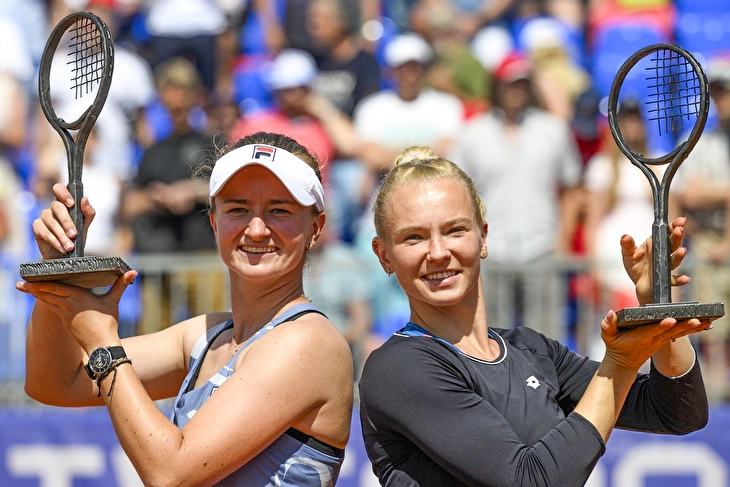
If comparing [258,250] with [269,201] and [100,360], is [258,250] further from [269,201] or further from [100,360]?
[100,360]

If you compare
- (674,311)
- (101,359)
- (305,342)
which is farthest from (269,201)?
(674,311)

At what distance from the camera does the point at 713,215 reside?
23.8 ft

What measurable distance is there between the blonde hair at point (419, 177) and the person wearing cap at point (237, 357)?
8.1 inches

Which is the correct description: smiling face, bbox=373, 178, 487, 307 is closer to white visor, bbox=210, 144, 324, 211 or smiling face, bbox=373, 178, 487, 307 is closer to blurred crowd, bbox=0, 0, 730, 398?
white visor, bbox=210, 144, 324, 211

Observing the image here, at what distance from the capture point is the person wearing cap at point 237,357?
2.68m

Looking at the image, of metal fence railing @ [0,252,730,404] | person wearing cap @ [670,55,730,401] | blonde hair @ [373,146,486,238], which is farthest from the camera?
metal fence railing @ [0,252,730,404]

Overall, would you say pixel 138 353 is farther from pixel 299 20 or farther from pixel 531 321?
pixel 299 20

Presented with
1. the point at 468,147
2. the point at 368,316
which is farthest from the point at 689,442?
→ the point at 468,147

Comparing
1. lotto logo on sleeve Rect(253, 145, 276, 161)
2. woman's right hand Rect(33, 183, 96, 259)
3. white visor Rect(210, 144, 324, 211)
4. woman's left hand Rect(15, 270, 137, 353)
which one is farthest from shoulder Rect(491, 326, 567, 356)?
woman's right hand Rect(33, 183, 96, 259)

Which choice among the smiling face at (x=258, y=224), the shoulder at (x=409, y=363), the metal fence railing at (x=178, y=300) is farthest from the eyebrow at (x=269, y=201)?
the metal fence railing at (x=178, y=300)

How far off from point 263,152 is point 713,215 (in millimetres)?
5068

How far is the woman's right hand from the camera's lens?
273cm

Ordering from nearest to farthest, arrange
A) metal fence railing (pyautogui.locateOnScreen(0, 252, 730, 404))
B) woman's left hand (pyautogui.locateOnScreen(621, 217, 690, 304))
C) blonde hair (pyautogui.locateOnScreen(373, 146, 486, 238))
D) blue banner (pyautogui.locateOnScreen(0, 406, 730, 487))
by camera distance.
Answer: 1. woman's left hand (pyautogui.locateOnScreen(621, 217, 690, 304))
2. blonde hair (pyautogui.locateOnScreen(373, 146, 486, 238))
3. blue banner (pyautogui.locateOnScreen(0, 406, 730, 487))
4. metal fence railing (pyautogui.locateOnScreen(0, 252, 730, 404))

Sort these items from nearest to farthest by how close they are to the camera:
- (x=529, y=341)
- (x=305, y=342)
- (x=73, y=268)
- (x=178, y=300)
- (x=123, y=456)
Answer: (x=73, y=268), (x=305, y=342), (x=529, y=341), (x=123, y=456), (x=178, y=300)
